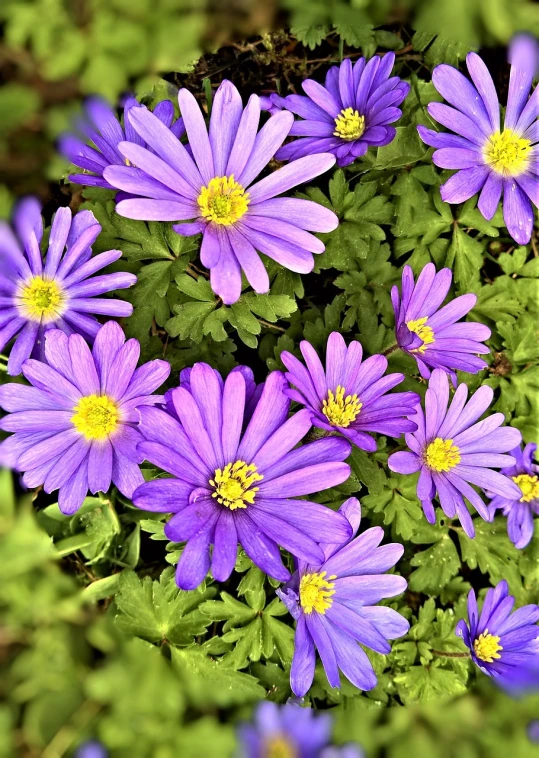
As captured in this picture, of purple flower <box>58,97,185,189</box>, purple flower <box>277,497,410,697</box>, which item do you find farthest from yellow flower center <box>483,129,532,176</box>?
purple flower <box>277,497,410,697</box>

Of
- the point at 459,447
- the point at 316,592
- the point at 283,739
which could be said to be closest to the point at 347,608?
the point at 316,592

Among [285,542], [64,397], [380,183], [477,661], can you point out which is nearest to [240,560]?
[285,542]

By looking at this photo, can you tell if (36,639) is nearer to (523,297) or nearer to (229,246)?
(229,246)

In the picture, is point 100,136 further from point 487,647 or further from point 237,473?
point 487,647

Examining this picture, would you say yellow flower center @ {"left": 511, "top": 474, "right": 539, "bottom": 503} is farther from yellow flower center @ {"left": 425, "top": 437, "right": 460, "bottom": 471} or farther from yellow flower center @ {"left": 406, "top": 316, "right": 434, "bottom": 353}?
yellow flower center @ {"left": 406, "top": 316, "right": 434, "bottom": 353}

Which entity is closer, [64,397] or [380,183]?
[64,397]

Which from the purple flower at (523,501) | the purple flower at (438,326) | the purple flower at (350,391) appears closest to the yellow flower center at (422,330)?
the purple flower at (438,326)
